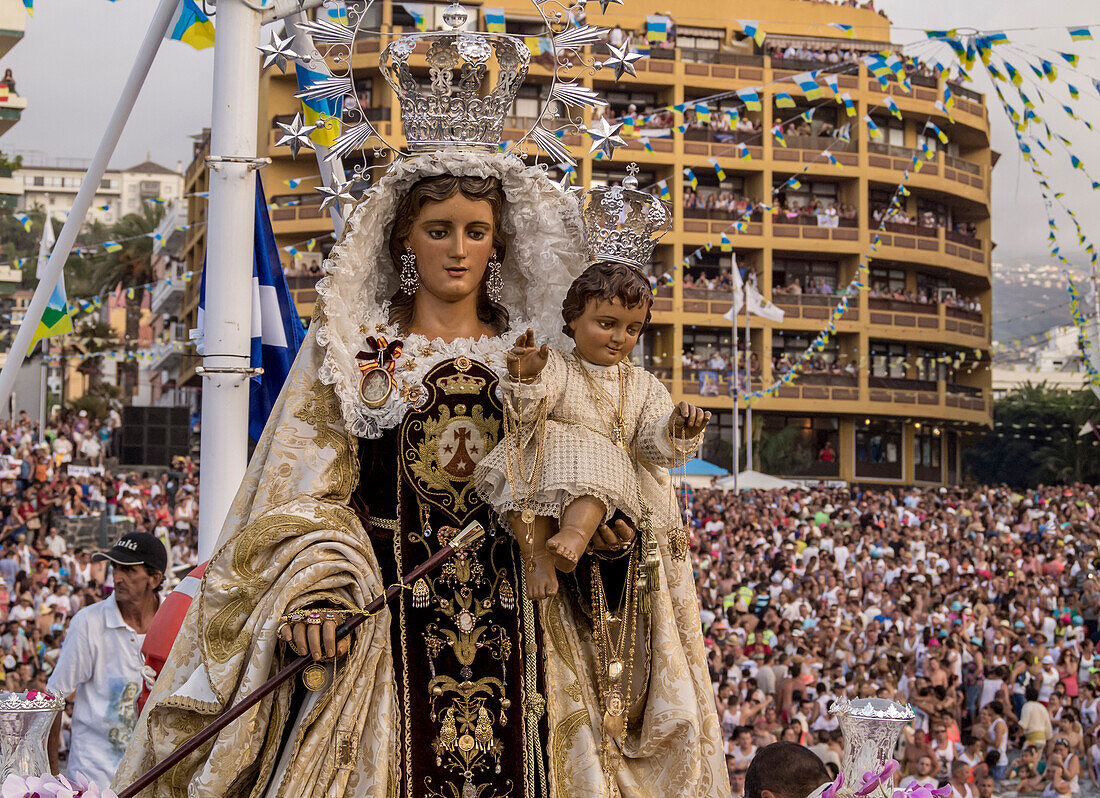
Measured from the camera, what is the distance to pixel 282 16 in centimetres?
544

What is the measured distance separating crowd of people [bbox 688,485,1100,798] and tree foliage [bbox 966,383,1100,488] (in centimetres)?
3222

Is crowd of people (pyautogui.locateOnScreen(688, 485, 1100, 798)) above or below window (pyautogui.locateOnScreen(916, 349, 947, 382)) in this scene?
below

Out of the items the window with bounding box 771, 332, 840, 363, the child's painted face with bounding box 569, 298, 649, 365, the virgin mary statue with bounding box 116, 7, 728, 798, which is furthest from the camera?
the window with bounding box 771, 332, 840, 363

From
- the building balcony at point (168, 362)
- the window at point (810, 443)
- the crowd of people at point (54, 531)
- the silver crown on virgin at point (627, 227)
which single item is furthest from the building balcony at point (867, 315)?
the silver crown on virgin at point (627, 227)

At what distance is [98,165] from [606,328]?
2.87 metres

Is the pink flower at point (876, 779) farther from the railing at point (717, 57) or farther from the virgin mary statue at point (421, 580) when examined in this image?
the railing at point (717, 57)

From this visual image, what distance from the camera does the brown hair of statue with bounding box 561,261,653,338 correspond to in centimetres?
352

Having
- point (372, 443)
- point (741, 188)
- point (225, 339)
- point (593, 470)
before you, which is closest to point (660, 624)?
point (593, 470)

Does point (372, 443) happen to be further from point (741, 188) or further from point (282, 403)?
point (741, 188)

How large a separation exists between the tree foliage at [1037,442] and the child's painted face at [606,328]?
173 feet

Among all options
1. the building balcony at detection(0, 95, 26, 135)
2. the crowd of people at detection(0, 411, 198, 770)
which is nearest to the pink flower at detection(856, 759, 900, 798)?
the crowd of people at detection(0, 411, 198, 770)

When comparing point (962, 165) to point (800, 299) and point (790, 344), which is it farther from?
point (790, 344)

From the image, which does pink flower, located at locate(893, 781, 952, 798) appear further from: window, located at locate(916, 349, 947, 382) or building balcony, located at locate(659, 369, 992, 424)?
window, located at locate(916, 349, 947, 382)

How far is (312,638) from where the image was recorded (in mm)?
3275
